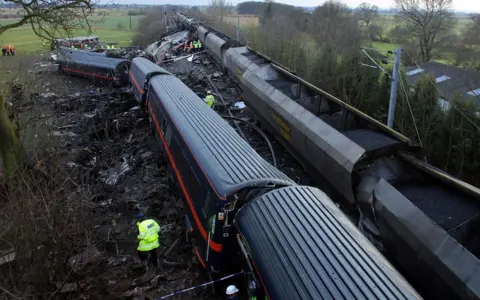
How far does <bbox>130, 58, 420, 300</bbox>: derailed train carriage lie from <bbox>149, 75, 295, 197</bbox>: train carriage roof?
0.7 inches

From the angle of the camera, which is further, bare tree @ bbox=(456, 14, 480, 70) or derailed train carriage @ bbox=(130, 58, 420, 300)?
bare tree @ bbox=(456, 14, 480, 70)

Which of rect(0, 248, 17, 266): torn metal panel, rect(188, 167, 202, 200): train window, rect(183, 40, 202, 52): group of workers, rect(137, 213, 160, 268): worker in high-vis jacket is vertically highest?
rect(183, 40, 202, 52): group of workers

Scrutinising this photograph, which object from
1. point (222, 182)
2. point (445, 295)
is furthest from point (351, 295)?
point (222, 182)

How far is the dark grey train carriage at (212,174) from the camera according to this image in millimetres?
5266

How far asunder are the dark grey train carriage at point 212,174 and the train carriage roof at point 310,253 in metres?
0.39

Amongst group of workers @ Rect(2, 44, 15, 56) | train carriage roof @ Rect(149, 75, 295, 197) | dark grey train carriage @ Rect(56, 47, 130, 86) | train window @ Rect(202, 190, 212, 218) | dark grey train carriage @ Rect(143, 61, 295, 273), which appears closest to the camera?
dark grey train carriage @ Rect(143, 61, 295, 273)

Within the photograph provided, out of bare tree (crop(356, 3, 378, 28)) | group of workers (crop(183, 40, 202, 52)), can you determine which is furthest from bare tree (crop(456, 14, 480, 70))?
group of workers (crop(183, 40, 202, 52))

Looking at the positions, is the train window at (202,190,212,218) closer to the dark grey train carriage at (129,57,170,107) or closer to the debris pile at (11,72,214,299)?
the debris pile at (11,72,214,299)

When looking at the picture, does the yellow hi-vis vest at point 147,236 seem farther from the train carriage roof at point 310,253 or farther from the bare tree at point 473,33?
the bare tree at point 473,33

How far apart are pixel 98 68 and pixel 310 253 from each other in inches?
859

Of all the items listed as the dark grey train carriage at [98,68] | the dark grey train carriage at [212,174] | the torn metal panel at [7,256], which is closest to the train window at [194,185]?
the dark grey train carriage at [212,174]

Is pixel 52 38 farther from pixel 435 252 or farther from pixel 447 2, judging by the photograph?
pixel 447 2

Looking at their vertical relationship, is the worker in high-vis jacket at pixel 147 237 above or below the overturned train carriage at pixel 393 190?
below

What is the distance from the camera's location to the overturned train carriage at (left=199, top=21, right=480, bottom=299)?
4.74 m
